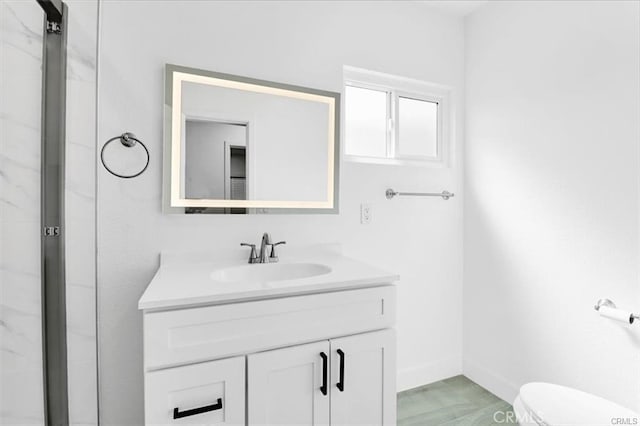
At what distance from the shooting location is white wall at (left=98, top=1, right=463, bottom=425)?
140cm

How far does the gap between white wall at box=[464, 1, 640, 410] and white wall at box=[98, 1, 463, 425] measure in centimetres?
20

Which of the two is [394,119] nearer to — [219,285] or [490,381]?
[219,285]

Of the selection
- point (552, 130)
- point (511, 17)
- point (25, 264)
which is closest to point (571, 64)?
point (552, 130)

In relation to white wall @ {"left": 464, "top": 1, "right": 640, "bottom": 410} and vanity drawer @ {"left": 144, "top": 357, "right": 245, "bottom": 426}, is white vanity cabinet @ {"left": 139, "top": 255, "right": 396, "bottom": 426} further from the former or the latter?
white wall @ {"left": 464, "top": 1, "right": 640, "bottom": 410}

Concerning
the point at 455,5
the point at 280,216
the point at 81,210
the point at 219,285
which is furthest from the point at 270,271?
the point at 455,5

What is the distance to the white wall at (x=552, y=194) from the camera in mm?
1388

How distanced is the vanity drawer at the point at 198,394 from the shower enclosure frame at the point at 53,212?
20.3 inches

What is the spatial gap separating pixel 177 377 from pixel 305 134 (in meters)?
1.22

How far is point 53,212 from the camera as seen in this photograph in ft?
3.87

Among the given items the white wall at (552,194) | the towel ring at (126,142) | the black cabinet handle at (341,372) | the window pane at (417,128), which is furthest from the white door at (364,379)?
the window pane at (417,128)

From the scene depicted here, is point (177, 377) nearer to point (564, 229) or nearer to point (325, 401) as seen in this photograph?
point (325, 401)

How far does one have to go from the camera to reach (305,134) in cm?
173

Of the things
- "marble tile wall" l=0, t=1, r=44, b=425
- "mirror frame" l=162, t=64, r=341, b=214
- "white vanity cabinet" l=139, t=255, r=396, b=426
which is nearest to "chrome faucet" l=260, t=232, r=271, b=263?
"mirror frame" l=162, t=64, r=341, b=214

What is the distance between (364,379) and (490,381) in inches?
47.6
